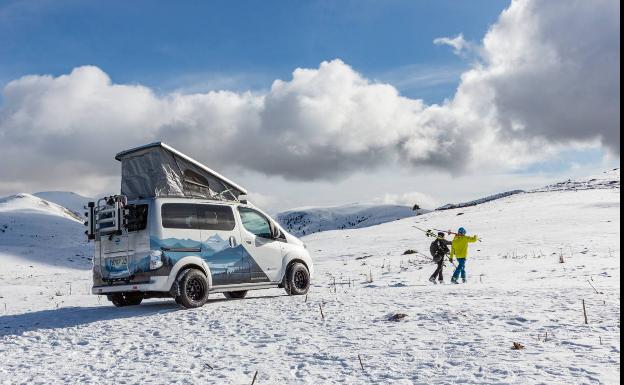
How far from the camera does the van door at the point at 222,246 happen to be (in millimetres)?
13023

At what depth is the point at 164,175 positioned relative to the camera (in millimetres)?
13055

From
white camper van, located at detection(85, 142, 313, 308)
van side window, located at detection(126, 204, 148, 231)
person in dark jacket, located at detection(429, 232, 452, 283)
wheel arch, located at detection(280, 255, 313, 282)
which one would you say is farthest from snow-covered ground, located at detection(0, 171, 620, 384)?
van side window, located at detection(126, 204, 148, 231)

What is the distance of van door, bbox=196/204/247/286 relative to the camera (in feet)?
42.7

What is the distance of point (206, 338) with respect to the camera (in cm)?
939

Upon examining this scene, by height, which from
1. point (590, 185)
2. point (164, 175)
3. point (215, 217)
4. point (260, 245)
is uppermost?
point (590, 185)

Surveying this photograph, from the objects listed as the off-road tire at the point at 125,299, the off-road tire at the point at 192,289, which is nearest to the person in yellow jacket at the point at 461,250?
the off-road tire at the point at 192,289

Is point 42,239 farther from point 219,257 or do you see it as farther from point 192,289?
point 192,289

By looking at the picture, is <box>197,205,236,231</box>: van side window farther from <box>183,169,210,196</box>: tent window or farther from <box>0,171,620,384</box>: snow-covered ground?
<box>0,171,620,384</box>: snow-covered ground

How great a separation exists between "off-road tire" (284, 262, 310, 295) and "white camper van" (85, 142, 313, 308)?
0.08 feet

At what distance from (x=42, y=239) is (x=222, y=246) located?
73811 mm

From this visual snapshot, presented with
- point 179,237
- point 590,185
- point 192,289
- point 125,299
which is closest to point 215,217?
point 179,237

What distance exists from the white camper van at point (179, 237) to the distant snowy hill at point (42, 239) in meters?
53.8

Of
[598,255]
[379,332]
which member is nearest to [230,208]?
[379,332]

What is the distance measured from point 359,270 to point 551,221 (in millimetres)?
20007
